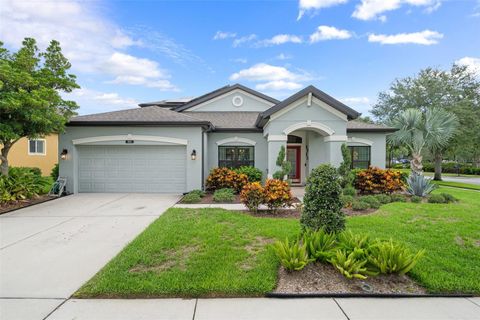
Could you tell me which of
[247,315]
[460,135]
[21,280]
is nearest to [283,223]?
[247,315]

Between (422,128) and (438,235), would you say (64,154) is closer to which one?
(438,235)

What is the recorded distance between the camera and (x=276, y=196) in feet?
25.2

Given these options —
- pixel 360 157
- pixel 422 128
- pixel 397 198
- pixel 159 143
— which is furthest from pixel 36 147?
pixel 422 128

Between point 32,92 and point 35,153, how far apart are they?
477 inches

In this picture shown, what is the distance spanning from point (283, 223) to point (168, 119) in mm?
7959

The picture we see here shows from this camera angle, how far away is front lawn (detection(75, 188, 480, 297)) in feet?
11.6

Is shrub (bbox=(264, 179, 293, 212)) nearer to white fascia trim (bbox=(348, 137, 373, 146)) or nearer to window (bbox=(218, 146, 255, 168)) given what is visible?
window (bbox=(218, 146, 255, 168))

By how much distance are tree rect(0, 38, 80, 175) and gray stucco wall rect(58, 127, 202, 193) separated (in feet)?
3.14

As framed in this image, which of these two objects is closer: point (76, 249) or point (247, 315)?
point (247, 315)

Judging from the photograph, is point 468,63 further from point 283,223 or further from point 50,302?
point 50,302

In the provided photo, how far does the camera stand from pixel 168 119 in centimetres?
1206

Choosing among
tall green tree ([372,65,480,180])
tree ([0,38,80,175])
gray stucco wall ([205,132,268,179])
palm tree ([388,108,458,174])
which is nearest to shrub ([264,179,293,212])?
gray stucco wall ([205,132,268,179])

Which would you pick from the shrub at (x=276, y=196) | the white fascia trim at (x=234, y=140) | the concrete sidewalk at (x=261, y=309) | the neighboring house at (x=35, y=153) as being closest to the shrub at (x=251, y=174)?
the white fascia trim at (x=234, y=140)

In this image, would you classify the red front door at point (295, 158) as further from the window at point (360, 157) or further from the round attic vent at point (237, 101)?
the round attic vent at point (237, 101)
